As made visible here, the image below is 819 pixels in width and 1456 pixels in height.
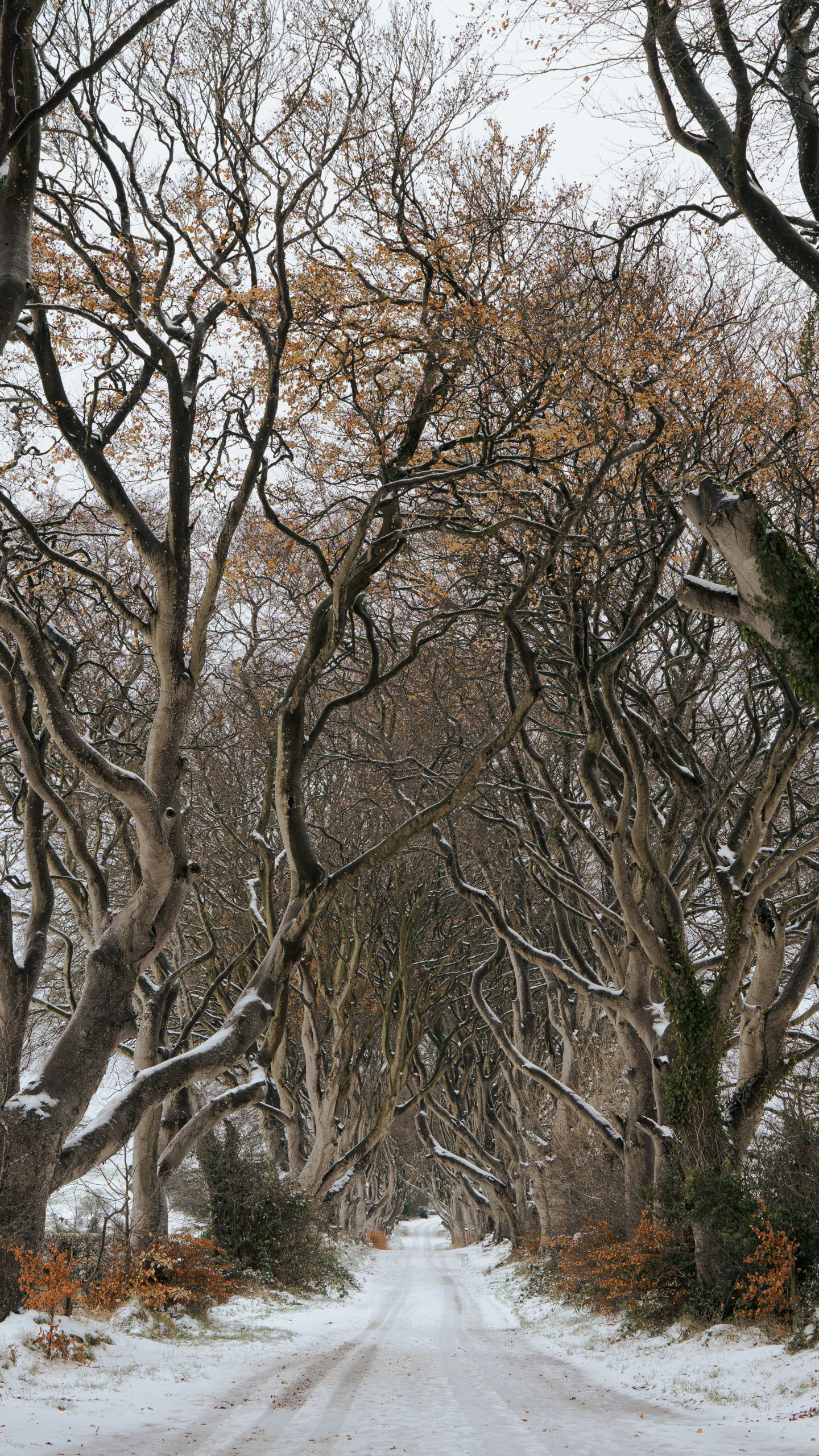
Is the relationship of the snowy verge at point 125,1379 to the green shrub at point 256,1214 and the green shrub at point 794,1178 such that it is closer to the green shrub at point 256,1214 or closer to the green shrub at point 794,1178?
the green shrub at point 256,1214

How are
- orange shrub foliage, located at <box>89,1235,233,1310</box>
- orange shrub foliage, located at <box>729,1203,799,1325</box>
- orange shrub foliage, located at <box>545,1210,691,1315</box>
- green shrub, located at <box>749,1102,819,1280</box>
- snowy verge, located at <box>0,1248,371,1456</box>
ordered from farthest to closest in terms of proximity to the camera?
orange shrub foliage, located at <box>545,1210,691,1315</box> < orange shrub foliage, located at <box>89,1235,233,1310</box> < green shrub, located at <box>749,1102,819,1280</box> < orange shrub foliage, located at <box>729,1203,799,1325</box> < snowy verge, located at <box>0,1248,371,1456</box>

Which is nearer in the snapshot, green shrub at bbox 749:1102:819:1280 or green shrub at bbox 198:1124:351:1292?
green shrub at bbox 749:1102:819:1280

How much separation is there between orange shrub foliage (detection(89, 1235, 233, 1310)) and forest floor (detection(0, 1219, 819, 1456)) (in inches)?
12.1

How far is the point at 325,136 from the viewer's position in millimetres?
9445

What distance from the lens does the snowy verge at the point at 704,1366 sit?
279 inches

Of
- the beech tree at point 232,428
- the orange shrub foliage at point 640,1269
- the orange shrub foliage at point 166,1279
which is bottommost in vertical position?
the orange shrub foliage at point 640,1269

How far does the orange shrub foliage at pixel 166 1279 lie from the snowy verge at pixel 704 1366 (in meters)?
4.05

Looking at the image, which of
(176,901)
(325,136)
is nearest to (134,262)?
(325,136)

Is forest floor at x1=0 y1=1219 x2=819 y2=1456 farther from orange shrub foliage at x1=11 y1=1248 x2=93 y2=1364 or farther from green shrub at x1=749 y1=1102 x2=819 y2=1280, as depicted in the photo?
green shrub at x1=749 y1=1102 x2=819 y2=1280

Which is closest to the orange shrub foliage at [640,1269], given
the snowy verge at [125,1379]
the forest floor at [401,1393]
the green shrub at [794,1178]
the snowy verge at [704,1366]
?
the snowy verge at [704,1366]

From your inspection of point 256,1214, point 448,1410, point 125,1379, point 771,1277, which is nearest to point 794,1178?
point 771,1277

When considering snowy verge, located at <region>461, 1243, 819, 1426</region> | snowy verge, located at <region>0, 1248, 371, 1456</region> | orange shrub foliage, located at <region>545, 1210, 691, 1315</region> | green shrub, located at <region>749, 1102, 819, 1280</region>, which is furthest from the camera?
orange shrub foliage, located at <region>545, 1210, 691, 1315</region>

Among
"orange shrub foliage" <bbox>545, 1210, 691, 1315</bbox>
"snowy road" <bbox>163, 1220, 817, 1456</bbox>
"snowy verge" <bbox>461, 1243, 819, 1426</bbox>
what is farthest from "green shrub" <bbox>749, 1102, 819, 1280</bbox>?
"snowy road" <bbox>163, 1220, 817, 1456</bbox>

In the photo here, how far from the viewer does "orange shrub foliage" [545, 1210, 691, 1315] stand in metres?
10.7
